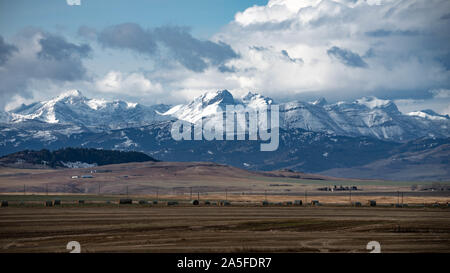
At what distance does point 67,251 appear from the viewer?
5888 centimetres

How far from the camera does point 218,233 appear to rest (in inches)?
2916

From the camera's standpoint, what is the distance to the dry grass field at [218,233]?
203ft

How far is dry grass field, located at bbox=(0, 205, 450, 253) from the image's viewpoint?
203 feet

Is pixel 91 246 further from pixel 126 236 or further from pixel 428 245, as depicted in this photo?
pixel 428 245

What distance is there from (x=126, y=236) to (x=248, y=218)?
2875cm

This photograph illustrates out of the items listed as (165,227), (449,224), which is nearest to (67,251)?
(165,227)
